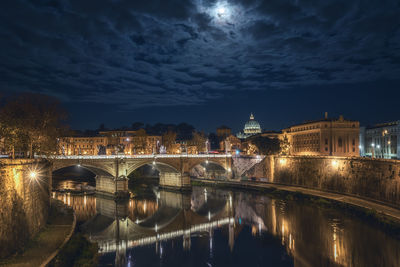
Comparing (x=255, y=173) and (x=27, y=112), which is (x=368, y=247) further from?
(x=255, y=173)

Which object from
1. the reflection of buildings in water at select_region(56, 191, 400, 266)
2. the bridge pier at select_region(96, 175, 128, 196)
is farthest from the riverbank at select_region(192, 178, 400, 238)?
the bridge pier at select_region(96, 175, 128, 196)

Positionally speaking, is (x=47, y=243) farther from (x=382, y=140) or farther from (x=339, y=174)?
(x=382, y=140)

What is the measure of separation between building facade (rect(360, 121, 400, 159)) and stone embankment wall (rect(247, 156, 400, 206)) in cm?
1699

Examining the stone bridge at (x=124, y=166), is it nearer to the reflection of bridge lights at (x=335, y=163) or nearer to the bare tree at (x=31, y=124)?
the bare tree at (x=31, y=124)

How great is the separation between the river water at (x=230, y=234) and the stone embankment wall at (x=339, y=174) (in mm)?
5080

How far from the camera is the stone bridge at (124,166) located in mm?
43844

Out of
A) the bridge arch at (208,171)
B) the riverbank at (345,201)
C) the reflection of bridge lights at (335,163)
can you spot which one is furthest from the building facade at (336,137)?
the reflection of bridge lights at (335,163)

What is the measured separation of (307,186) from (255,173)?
14.0 meters

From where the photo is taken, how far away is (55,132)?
3422cm

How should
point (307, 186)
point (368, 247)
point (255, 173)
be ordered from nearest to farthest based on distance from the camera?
point (368, 247), point (307, 186), point (255, 173)

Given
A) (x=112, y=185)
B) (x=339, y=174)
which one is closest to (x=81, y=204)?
(x=112, y=185)

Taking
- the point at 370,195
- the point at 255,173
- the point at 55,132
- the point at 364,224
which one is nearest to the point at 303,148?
the point at 255,173

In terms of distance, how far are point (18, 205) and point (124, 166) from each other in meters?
27.6

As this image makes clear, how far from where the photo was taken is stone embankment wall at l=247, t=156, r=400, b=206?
32.8 metres
